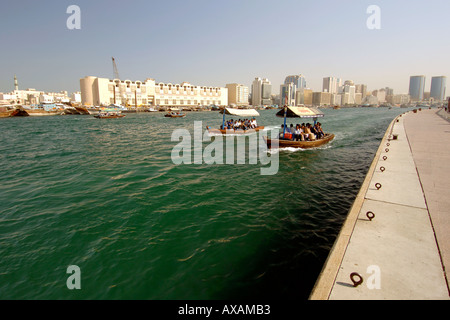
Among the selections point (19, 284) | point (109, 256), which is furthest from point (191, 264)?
point (19, 284)

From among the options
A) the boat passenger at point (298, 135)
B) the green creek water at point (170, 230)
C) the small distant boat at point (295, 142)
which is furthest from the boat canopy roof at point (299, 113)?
the green creek water at point (170, 230)

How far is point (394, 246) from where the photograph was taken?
4855 mm

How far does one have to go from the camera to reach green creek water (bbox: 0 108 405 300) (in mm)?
5289

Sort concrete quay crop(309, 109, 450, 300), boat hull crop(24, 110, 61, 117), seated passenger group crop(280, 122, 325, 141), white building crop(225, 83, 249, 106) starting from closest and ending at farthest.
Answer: concrete quay crop(309, 109, 450, 300) → seated passenger group crop(280, 122, 325, 141) → boat hull crop(24, 110, 61, 117) → white building crop(225, 83, 249, 106)

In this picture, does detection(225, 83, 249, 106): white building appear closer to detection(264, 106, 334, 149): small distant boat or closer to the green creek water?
detection(264, 106, 334, 149): small distant boat

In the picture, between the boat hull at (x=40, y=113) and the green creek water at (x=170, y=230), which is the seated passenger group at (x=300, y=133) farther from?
the boat hull at (x=40, y=113)

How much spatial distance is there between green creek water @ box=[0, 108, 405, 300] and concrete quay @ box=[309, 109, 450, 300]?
1.17 m

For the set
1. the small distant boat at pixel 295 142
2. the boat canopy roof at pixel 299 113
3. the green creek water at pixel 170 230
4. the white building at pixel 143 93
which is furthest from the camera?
the white building at pixel 143 93

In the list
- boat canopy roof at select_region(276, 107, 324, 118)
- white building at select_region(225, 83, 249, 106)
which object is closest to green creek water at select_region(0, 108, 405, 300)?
boat canopy roof at select_region(276, 107, 324, 118)

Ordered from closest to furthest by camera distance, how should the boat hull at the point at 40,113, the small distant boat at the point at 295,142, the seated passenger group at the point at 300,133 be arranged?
the small distant boat at the point at 295,142 < the seated passenger group at the point at 300,133 < the boat hull at the point at 40,113

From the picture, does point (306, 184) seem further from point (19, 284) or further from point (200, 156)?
point (19, 284)

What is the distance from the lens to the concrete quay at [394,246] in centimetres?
375

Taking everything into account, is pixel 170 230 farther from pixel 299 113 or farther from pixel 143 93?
pixel 143 93

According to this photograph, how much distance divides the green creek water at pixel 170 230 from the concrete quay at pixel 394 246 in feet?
3.84
